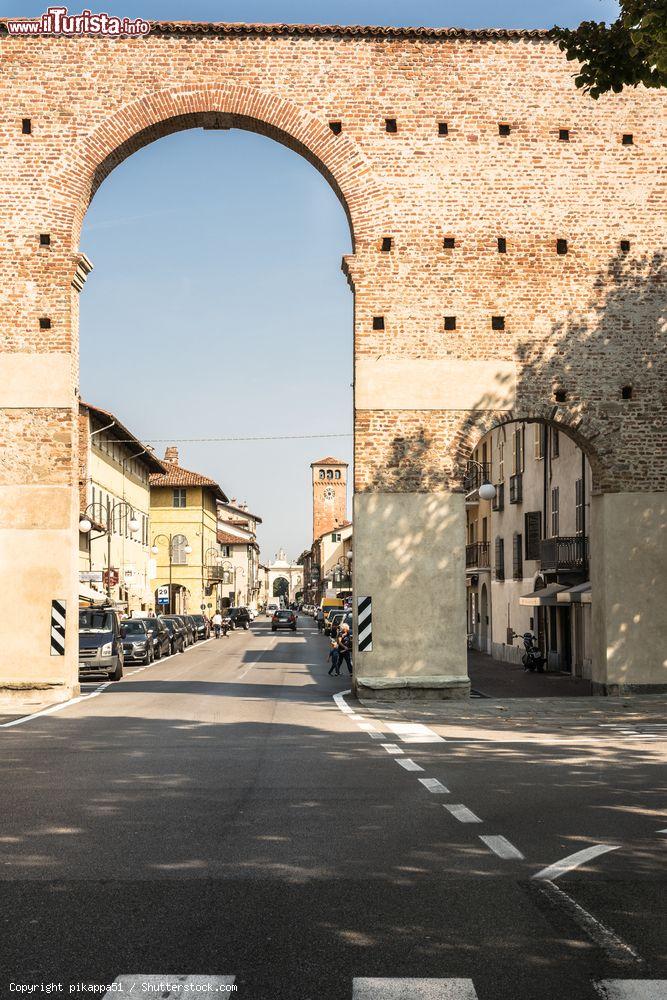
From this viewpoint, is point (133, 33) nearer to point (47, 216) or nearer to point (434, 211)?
point (47, 216)

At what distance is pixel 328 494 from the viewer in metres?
164

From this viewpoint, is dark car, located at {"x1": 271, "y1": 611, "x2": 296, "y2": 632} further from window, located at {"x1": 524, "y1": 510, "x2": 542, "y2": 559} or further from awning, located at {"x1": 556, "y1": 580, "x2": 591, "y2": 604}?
awning, located at {"x1": 556, "y1": 580, "x2": 591, "y2": 604}

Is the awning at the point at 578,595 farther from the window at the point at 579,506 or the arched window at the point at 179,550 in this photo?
the arched window at the point at 179,550

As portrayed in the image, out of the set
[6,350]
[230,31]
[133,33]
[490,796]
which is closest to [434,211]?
[230,31]

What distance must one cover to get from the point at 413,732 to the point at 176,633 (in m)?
37.2

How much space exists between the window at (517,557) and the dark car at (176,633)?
15710mm

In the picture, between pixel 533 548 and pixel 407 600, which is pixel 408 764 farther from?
pixel 533 548

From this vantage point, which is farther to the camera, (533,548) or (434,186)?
(533,548)

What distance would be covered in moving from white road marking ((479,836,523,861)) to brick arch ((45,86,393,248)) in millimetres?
16377

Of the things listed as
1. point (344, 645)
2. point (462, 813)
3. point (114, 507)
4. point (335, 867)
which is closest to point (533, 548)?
point (344, 645)

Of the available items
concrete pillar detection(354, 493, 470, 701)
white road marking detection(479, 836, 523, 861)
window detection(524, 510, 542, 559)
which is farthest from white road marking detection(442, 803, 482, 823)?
window detection(524, 510, 542, 559)

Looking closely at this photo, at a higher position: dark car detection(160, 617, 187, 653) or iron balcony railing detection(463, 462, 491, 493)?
iron balcony railing detection(463, 462, 491, 493)

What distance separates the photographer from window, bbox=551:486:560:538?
35.7 metres

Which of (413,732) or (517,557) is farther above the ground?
(517,557)
